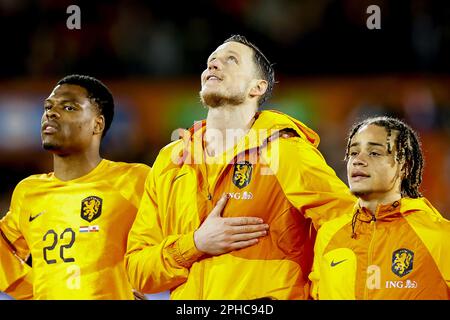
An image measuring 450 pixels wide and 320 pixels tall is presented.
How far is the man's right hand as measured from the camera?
4008 mm

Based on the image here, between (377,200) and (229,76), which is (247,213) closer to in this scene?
(377,200)

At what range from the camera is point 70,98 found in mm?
4648

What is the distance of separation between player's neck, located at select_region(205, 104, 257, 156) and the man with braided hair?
59cm

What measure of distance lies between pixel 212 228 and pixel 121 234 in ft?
2.29

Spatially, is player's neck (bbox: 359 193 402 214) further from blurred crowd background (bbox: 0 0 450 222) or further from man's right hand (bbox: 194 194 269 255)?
blurred crowd background (bbox: 0 0 450 222)

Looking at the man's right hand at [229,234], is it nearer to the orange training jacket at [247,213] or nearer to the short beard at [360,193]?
the orange training jacket at [247,213]

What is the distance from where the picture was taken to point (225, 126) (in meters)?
4.32

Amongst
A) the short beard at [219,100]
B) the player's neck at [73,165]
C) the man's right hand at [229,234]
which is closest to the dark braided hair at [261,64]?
the short beard at [219,100]

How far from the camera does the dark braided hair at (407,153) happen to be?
3980mm

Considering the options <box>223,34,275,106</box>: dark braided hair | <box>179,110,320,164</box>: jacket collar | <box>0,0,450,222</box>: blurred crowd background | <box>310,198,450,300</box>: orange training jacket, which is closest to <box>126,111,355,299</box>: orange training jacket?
<box>179,110,320,164</box>: jacket collar

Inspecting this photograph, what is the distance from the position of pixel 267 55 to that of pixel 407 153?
3443 millimetres

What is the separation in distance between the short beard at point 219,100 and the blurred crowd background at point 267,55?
278cm

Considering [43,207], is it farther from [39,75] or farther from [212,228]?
[39,75]
